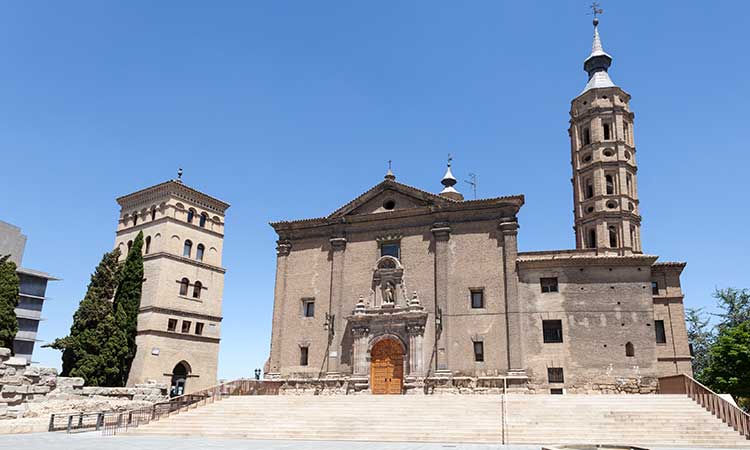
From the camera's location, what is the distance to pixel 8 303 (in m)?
33.1

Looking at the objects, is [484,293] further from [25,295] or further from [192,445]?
[25,295]

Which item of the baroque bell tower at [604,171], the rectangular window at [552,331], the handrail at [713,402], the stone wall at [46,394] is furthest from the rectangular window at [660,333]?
the stone wall at [46,394]

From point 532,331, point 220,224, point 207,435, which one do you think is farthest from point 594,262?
point 220,224

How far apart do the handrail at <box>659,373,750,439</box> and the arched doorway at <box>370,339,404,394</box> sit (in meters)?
12.9

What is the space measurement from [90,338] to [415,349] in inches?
795

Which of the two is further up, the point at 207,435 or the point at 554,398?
the point at 554,398

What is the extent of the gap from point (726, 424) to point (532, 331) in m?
10.4

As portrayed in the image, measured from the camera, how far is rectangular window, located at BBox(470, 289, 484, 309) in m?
30.3

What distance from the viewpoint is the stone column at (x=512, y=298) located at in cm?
2859

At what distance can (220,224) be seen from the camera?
45.9 meters

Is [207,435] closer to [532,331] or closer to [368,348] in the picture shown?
[368,348]

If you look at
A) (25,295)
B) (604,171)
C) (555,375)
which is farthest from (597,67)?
(25,295)

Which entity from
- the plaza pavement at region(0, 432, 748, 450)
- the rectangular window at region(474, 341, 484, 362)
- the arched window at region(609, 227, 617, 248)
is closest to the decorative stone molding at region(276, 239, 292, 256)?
the rectangular window at region(474, 341, 484, 362)

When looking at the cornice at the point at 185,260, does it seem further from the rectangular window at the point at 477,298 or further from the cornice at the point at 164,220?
the rectangular window at the point at 477,298
